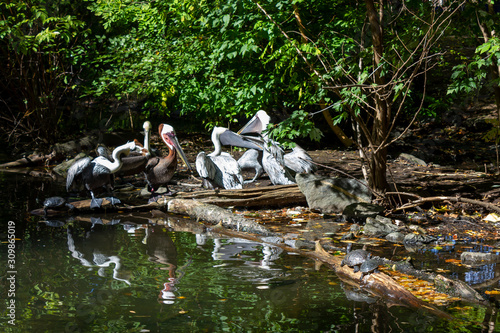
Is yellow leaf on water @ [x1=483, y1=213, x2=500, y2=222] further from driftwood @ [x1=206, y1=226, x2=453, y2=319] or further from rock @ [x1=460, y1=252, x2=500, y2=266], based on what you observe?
driftwood @ [x1=206, y1=226, x2=453, y2=319]

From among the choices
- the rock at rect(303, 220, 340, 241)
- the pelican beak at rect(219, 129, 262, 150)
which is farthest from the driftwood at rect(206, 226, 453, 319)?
the pelican beak at rect(219, 129, 262, 150)

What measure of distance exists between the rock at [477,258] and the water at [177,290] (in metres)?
1.27

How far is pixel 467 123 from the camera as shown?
46.0 feet

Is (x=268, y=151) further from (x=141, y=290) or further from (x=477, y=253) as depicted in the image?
(x=141, y=290)

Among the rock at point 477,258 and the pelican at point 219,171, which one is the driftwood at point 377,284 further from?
the pelican at point 219,171

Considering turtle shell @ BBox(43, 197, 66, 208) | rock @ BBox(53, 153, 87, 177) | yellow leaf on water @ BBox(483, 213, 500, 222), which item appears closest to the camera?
yellow leaf on water @ BBox(483, 213, 500, 222)

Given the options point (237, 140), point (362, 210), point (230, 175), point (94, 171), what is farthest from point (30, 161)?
point (362, 210)

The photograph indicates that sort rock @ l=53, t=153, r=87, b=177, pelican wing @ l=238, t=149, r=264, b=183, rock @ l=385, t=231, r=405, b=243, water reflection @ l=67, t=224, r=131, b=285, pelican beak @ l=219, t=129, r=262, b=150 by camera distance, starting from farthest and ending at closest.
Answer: rock @ l=53, t=153, r=87, b=177, pelican wing @ l=238, t=149, r=264, b=183, pelican beak @ l=219, t=129, r=262, b=150, rock @ l=385, t=231, r=405, b=243, water reflection @ l=67, t=224, r=131, b=285

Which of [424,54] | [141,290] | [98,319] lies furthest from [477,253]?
[98,319]

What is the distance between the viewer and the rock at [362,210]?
21.8 feet

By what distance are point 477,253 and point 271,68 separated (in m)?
6.54

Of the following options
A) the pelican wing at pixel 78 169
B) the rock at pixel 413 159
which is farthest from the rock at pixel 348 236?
the rock at pixel 413 159

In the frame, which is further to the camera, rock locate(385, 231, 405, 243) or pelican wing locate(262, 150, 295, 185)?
pelican wing locate(262, 150, 295, 185)

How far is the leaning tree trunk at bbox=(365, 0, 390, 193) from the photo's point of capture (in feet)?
21.3
